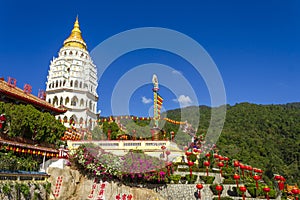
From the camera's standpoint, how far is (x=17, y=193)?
44.1 ft

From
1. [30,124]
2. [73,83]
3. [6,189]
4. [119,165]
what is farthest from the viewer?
[73,83]

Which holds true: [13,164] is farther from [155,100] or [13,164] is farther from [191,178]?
[155,100]

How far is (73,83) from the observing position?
4081cm

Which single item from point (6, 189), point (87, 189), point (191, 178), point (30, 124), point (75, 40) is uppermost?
point (75, 40)

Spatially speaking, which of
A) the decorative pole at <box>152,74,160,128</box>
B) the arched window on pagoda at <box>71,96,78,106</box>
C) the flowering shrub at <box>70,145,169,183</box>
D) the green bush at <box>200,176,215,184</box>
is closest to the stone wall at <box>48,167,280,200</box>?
the flowering shrub at <box>70,145,169,183</box>

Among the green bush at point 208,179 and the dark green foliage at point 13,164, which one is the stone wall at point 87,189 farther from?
the green bush at point 208,179

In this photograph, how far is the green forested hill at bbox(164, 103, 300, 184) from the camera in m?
48.3

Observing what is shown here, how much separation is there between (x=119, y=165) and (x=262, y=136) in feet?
183

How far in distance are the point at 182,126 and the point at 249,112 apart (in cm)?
5020

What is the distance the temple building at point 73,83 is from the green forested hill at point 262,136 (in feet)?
41.9

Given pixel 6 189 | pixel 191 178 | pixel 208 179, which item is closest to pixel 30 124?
pixel 6 189

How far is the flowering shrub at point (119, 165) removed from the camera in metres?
16.7

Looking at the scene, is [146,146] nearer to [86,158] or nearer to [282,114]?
[86,158]

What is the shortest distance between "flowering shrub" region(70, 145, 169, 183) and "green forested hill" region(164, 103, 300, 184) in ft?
61.5
